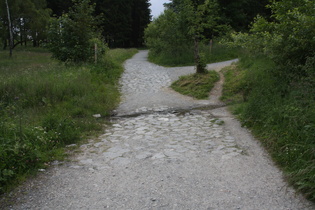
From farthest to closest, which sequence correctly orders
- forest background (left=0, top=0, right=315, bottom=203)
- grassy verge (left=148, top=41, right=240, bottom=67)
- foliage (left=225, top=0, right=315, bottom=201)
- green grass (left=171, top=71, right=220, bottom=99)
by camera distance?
grassy verge (left=148, top=41, right=240, bottom=67), green grass (left=171, top=71, right=220, bottom=99), forest background (left=0, top=0, right=315, bottom=203), foliage (left=225, top=0, right=315, bottom=201)

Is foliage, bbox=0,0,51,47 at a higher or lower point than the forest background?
higher

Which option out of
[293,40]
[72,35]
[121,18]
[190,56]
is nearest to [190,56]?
[190,56]

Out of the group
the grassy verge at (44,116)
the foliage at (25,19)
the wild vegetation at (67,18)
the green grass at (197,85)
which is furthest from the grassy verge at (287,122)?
the foliage at (25,19)

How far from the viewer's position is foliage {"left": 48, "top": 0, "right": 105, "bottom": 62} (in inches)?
573

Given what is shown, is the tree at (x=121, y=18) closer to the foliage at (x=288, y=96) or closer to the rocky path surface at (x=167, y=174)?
the foliage at (x=288, y=96)

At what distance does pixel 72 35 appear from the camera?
1468 cm

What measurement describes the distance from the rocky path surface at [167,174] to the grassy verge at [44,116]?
0.39 m

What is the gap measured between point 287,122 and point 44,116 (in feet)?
18.8

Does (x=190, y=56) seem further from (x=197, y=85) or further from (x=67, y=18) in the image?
(x=67, y=18)

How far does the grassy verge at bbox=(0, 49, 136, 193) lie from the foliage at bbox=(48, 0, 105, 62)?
8.83 ft

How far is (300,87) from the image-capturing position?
6547 millimetres

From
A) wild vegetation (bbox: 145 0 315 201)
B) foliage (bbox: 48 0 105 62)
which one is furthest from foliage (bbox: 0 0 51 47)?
wild vegetation (bbox: 145 0 315 201)

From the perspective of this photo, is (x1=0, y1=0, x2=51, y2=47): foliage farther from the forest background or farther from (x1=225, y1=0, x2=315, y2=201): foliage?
(x1=225, y1=0, x2=315, y2=201): foliage

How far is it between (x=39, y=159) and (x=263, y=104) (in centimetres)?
536
